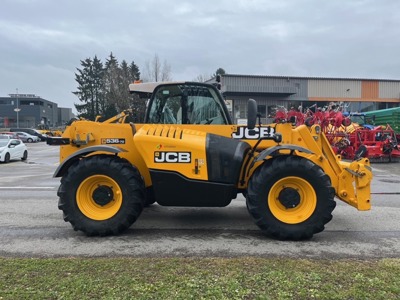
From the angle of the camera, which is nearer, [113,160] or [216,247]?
[216,247]

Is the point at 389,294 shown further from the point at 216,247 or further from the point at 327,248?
the point at 216,247

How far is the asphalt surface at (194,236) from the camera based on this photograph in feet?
16.7

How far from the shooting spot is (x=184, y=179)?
5617 millimetres

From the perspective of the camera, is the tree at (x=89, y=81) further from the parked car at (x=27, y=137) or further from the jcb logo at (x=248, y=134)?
the jcb logo at (x=248, y=134)

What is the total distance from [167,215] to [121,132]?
1815mm

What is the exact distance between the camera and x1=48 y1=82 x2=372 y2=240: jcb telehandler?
554cm

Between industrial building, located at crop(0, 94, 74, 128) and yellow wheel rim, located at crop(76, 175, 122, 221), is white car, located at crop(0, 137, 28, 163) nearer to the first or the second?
yellow wheel rim, located at crop(76, 175, 122, 221)

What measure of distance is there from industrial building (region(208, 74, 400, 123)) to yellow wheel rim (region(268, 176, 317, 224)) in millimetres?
28860

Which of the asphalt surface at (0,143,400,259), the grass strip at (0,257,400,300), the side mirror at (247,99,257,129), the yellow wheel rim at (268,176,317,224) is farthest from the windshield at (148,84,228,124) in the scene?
the grass strip at (0,257,400,300)

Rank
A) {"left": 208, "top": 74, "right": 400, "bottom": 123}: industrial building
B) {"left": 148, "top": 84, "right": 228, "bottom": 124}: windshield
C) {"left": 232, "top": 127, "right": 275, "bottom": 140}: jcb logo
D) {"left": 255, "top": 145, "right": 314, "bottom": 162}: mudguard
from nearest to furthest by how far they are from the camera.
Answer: {"left": 255, "top": 145, "right": 314, "bottom": 162}: mudguard, {"left": 232, "top": 127, "right": 275, "bottom": 140}: jcb logo, {"left": 148, "top": 84, "right": 228, "bottom": 124}: windshield, {"left": 208, "top": 74, "right": 400, "bottom": 123}: industrial building

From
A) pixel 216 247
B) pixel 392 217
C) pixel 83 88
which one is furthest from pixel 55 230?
pixel 83 88

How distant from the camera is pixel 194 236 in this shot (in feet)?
19.1

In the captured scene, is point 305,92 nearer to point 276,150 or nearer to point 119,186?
point 276,150

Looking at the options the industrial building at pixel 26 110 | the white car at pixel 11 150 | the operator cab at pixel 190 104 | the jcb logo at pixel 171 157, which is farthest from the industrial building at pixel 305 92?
the industrial building at pixel 26 110
